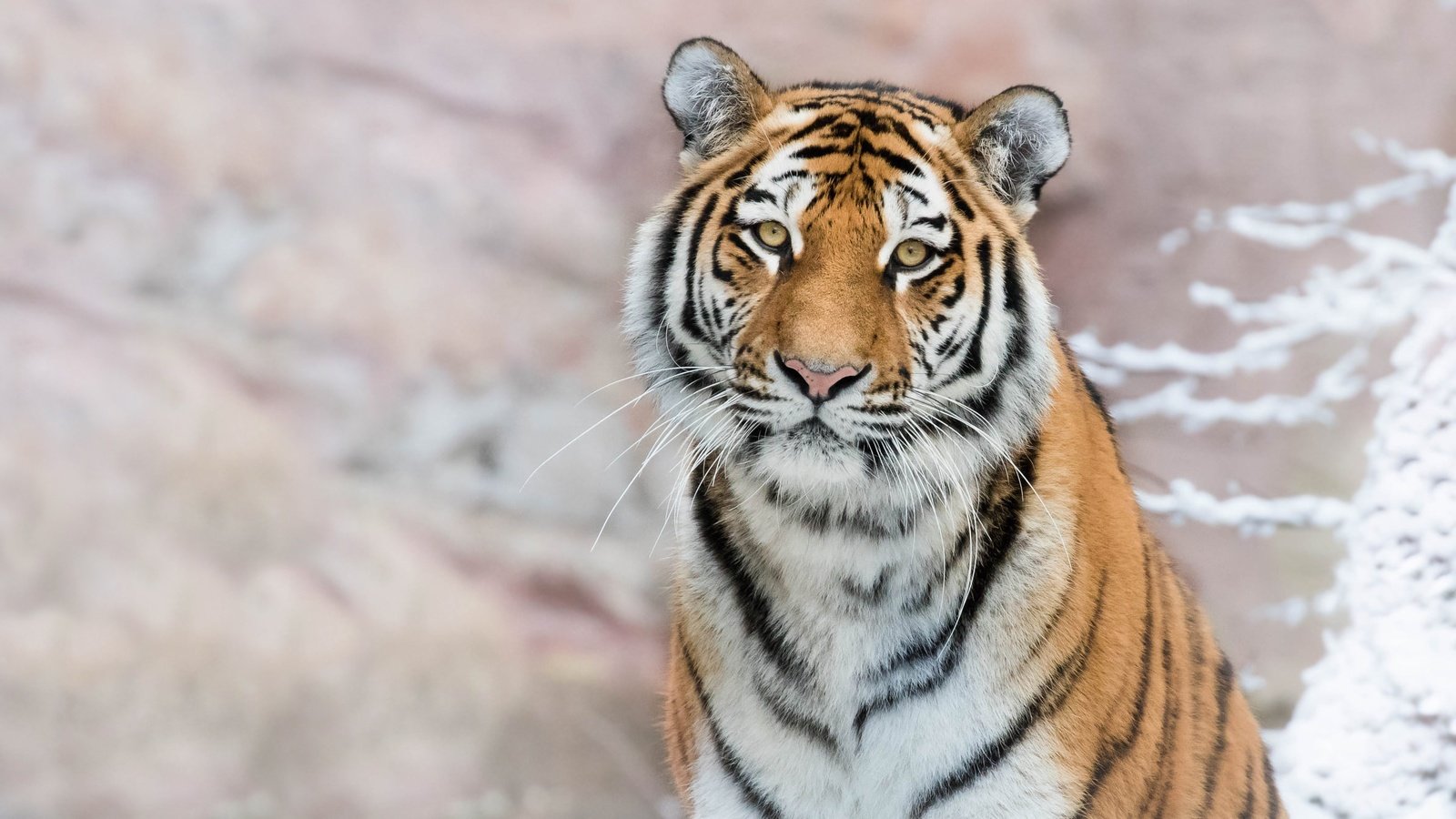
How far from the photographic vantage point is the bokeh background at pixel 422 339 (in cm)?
220

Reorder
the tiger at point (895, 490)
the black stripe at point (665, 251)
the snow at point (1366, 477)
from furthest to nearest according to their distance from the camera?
the snow at point (1366, 477), the black stripe at point (665, 251), the tiger at point (895, 490)

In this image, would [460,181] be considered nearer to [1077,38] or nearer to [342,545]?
[342,545]

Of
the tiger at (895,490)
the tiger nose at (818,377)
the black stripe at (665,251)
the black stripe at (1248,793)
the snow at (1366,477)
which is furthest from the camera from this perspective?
the snow at (1366,477)

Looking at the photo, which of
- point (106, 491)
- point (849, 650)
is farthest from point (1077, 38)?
point (106, 491)

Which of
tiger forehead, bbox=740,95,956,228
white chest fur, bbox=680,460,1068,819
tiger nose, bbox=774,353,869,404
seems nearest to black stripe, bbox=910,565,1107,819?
white chest fur, bbox=680,460,1068,819

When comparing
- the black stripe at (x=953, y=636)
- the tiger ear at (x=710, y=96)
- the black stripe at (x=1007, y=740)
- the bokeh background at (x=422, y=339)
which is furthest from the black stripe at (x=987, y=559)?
the bokeh background at (x=422, y=339)

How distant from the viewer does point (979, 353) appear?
1337 millimetres

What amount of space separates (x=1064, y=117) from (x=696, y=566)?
63 cm

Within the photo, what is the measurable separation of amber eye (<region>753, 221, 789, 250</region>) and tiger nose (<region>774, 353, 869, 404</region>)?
16 cm

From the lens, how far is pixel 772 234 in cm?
132

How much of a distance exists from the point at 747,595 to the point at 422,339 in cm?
114

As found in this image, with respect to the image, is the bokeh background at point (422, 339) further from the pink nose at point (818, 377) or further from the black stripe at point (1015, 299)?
the pink nose at point (818, 377)

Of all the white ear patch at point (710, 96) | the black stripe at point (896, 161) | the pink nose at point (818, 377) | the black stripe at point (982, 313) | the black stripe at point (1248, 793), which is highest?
the white ear patch at point (710, 96)

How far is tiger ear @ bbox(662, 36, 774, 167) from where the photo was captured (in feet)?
4.53
